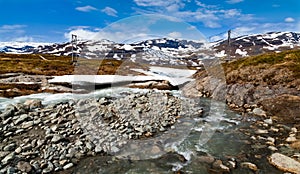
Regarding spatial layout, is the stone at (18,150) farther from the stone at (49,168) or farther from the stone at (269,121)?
the stone at (269,121)

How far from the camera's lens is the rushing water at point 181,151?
10281 millimetres

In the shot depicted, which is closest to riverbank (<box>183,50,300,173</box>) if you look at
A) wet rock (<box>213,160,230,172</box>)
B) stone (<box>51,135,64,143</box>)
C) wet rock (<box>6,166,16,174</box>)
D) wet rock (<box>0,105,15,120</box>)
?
wet rock (<box>213,160,230,172</box>)

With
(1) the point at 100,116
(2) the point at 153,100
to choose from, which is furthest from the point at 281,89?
(1) the point at 100,116

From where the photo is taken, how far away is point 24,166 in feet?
31.5

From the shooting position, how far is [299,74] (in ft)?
77.6

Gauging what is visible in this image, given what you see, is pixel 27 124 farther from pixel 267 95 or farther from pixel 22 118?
pixel 267 95

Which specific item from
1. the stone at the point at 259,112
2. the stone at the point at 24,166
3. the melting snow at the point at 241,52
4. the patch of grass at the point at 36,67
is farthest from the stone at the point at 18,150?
the melting snow at the point at 241,52

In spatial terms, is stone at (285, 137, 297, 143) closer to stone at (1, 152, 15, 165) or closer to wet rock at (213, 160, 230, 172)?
wet rock at (213, 160, 230, 172)

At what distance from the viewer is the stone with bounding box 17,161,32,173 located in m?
9.42

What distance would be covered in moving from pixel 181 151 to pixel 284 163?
14.6 ft

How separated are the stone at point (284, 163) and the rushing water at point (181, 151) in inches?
14.0

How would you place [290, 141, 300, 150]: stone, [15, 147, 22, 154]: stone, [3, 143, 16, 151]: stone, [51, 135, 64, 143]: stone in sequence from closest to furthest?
[15, 147, 22, 154]: stone → [3, 143, 16, 151]: stone → [51, 135, 64, 143]: stone → [290, 141, 300, 150]: stone

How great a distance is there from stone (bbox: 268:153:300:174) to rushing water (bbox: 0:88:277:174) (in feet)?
1.17

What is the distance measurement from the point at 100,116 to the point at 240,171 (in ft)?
29.8
